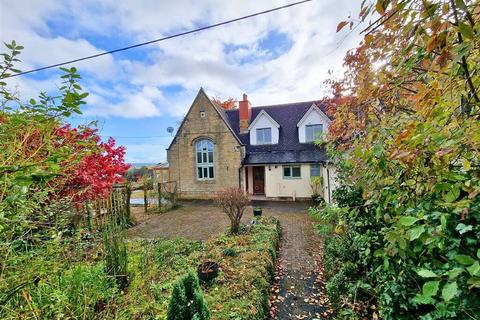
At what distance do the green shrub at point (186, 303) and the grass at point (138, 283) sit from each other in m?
0.72

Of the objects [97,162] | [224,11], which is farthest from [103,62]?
[224,11]

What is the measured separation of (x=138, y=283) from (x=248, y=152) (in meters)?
14.7

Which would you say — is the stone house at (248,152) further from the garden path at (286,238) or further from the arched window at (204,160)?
the garden path at (286,238)

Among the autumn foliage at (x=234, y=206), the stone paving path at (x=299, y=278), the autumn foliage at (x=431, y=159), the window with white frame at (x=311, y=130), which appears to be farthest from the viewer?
the window with white frame at (x=311, y=130)

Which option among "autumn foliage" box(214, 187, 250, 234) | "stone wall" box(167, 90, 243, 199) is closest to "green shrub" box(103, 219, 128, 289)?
"autumn foliage" box(214, 187, 250, 234)

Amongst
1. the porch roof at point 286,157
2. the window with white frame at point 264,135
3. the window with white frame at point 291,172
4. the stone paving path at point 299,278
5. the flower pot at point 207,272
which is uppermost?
the window with white frame at point 264,135

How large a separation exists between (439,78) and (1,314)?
363 cm

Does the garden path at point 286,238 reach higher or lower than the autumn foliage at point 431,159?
lower

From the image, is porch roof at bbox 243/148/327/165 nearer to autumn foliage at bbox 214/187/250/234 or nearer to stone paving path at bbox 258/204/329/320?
stone paving path at bbox 258/204/329/320

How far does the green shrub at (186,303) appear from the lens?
2703 millimetres

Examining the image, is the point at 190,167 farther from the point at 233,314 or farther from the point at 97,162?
the point at 233,314

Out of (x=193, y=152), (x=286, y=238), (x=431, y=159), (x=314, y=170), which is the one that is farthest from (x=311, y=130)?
(x=431, y=159)

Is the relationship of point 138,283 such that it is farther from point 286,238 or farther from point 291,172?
point 291,172

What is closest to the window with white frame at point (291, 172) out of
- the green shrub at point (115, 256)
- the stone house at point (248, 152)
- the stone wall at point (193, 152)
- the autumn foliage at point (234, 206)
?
the stone house at point (248, 152)
